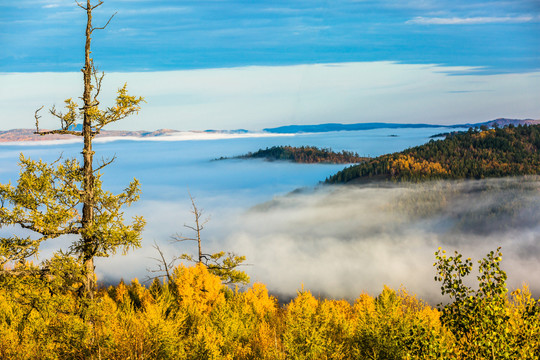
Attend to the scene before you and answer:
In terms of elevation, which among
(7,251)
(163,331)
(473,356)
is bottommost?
(163,331)

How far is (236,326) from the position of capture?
39.2 m

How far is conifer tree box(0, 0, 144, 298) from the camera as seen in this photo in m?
18.0

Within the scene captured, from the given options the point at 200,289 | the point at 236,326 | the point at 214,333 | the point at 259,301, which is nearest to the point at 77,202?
the point at 214,333

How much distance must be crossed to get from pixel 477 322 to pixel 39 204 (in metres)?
15.9

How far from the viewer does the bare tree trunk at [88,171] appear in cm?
1902

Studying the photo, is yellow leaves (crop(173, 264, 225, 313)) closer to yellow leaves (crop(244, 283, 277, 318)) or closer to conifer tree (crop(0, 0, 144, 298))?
yellow leaves (crop(244, 283, 277, 318))

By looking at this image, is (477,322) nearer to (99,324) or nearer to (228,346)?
(99,324)

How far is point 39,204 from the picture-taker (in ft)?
60.4

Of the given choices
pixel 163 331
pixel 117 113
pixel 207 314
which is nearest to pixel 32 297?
pixel 117 113

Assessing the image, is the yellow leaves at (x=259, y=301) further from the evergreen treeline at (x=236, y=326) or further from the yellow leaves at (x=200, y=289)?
the yellow leaves at (x=200, y=289)

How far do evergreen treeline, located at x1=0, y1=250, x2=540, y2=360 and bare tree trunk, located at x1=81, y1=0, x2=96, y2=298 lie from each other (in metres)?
0.89

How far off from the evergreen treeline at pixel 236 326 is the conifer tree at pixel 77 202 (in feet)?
3.08

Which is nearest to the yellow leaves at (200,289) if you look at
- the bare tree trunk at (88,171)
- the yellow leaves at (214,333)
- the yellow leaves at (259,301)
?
the yellow leaves at (214,333)

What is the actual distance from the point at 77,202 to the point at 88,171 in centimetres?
139
